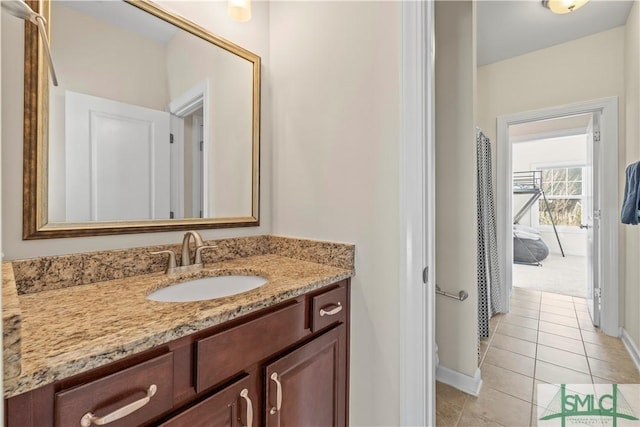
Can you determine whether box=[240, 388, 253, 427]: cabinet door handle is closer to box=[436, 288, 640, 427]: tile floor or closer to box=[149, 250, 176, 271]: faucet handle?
box=[149, 250, 176, 271]: faucet handle

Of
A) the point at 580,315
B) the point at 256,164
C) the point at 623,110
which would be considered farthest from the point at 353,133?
the point at 580,315

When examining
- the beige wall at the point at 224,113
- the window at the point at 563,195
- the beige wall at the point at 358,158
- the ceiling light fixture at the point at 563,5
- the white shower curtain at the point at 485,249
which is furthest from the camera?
the window at the point at 563,195

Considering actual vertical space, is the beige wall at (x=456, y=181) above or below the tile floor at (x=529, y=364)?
above

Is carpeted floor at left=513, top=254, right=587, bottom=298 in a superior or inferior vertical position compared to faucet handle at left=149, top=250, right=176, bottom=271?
inferior

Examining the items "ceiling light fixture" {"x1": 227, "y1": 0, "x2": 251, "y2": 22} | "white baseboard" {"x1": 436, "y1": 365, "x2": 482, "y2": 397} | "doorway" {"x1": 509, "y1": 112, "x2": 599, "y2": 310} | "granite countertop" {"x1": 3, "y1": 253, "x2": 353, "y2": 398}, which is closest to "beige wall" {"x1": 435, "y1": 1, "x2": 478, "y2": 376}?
"white baseboard" {"x1": 436, "y1": 365, "x2": 482, "y2": 397}

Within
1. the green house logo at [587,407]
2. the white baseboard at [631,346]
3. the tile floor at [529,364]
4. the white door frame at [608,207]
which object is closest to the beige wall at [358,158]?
the tile floor at [529,364]

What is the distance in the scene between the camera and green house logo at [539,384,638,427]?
1.52m

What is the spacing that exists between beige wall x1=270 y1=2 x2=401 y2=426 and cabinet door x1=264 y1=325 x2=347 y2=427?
0.11m

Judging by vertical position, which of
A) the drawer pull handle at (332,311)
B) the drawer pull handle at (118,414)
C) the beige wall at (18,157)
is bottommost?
the drawer pull handle at (118,414)

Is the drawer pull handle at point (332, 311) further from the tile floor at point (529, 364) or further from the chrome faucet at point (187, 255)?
the tile floor at point (529, 364)

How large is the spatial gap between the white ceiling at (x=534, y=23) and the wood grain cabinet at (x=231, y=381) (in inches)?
99.6

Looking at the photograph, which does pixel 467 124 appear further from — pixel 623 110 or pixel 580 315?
A: pixel 580 315

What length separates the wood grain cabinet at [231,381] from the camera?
0.57m

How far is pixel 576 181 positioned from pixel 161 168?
7727 millimetres
